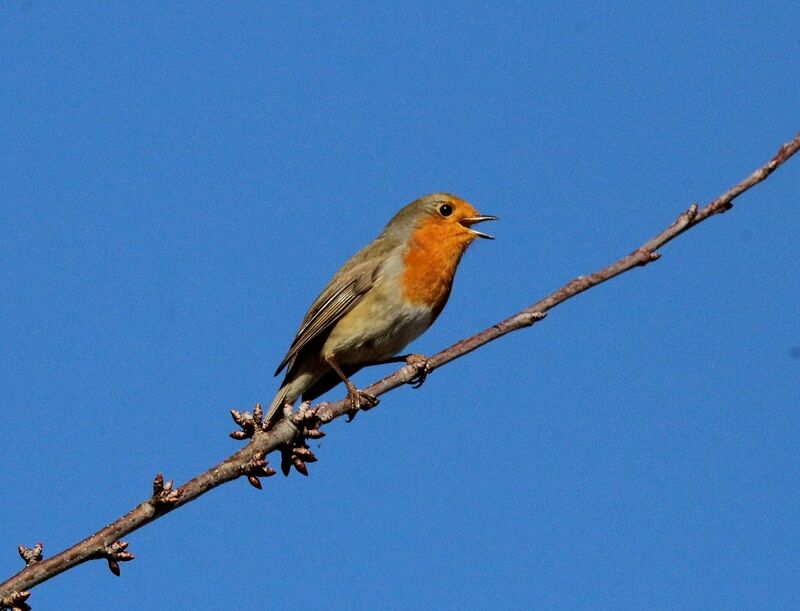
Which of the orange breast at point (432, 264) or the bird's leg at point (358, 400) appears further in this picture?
the orange breast at point (432, 264)

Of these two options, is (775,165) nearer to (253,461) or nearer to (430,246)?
(253,461)

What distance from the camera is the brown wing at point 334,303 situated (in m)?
7.97

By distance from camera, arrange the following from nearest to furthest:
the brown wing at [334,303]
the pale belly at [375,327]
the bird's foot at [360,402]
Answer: the bird's foot at [360,402]
the pale belly at [375,327]
the brown wing at [334,303]

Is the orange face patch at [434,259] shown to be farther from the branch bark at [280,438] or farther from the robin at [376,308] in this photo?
the branch bark at [280,438]

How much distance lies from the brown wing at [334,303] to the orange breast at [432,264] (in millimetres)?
→ 336

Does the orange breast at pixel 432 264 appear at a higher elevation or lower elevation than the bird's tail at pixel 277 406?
higher

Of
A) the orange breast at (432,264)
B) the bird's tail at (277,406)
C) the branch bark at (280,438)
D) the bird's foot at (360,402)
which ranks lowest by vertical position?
the branch bark at (280,438)

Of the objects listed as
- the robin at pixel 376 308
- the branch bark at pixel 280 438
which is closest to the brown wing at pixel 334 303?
the robin at pixel 376 308

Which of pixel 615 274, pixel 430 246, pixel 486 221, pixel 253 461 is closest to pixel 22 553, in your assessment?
pixel 253 461

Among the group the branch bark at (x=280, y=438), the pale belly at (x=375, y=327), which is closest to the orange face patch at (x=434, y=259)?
the pale belly at (x=375, y=327)

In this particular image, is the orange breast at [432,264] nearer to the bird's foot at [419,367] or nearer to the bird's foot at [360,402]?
the bird's foot at [419,367]

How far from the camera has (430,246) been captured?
818cm

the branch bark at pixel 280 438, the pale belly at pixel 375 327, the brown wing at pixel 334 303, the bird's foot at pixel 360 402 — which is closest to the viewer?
the branch bark at pixel 280 438

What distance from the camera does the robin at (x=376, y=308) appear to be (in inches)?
308
